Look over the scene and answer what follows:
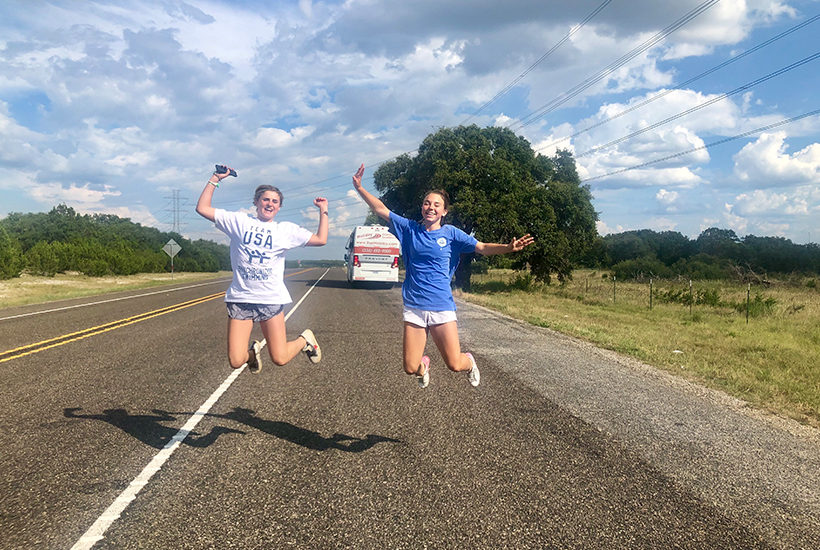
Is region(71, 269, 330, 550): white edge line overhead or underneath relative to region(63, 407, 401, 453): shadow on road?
overhead

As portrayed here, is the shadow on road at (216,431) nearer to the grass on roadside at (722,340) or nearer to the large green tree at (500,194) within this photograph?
the grass on roadside at (722,340)

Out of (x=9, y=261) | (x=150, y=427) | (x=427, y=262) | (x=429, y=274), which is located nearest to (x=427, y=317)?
(x=429, y=274)

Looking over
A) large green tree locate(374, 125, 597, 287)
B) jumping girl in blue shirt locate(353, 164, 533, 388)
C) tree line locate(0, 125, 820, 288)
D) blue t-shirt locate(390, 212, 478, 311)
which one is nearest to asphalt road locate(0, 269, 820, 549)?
jumping girl in blue shirt locate(353, 164, 533, 388)

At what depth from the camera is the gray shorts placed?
16.0 ft

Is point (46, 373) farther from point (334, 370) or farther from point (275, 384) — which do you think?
point (334, 370)

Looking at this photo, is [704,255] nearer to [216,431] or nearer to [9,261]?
[9,261]

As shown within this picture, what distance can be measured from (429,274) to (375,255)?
26.5 m

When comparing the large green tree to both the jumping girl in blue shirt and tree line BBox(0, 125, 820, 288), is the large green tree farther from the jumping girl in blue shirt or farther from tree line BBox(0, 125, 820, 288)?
the jumping girl in blue shirt

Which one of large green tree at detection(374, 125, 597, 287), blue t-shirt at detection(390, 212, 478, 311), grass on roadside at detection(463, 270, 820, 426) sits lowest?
grass on roadside at detection(463, 270, 820, 426)

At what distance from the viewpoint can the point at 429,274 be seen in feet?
15.9

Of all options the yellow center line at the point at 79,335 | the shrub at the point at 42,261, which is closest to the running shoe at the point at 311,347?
the yellow center line at the point at 79,335

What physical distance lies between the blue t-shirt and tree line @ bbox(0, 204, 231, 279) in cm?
3951

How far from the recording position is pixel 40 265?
143 ft

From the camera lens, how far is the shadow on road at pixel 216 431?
4.66 meters
